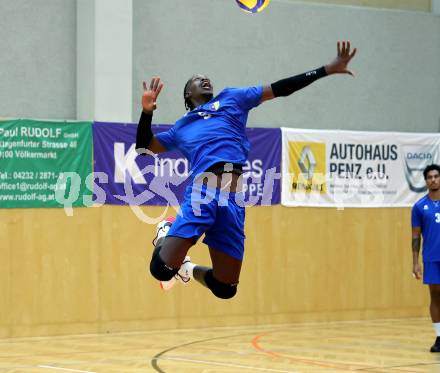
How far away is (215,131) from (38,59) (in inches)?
302

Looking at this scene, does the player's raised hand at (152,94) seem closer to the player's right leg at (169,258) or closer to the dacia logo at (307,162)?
the player's right leg at (169,258)

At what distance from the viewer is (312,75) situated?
361 inches

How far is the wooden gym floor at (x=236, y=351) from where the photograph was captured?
1220cm

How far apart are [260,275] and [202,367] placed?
5110mm

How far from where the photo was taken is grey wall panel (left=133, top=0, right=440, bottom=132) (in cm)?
1733

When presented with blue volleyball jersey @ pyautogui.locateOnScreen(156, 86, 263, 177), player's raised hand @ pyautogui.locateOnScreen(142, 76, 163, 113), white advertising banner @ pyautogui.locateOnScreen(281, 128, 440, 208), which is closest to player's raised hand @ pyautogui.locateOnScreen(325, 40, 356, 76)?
blue volleyball jersey @ pyautogui.locateOnScreen(156, 86, 263, 177)

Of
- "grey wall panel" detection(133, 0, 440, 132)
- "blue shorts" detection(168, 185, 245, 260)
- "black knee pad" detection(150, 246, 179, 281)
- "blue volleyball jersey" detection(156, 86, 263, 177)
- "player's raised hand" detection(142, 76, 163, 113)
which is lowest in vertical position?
"black knee pad" detection(150, 246, 179, 281)

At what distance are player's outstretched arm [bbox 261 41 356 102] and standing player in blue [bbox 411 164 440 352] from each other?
481cm

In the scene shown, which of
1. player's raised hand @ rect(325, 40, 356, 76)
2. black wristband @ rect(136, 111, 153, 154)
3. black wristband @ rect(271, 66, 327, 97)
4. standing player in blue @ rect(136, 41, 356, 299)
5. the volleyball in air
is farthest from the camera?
the volleyball in air

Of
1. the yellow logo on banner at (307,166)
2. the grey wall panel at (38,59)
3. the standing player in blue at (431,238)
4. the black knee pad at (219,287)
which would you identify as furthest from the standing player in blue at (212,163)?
the yellow logo on banner at (307,166)

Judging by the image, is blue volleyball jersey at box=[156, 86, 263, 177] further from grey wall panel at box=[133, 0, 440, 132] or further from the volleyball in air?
grey wall panel at box=[133, 0, 440, 132]

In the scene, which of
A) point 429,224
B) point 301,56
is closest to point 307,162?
point 301,56

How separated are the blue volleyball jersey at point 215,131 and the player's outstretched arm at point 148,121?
0.28 ft

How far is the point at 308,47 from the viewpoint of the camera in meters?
18.7
